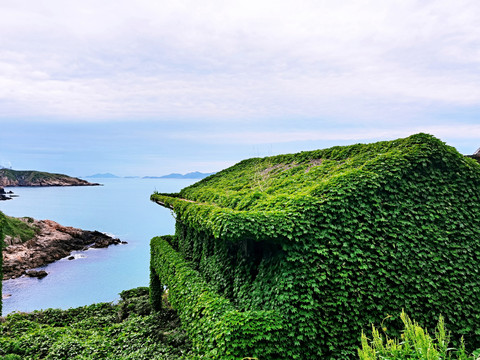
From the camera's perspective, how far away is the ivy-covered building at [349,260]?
625 centimetres

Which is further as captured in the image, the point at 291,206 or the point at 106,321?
the point at 106,321

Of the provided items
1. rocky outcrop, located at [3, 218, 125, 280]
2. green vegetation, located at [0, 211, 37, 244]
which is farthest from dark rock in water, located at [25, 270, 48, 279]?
green vegetation, located at [0, 211, 37, 244]

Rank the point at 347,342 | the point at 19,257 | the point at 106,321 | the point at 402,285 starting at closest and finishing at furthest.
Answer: the point at 347,342 → the point at 402,285 → the point at 106,321 → the point at 19,257

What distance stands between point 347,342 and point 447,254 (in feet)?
10.6

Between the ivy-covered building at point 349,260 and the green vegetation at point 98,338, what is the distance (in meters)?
2.82

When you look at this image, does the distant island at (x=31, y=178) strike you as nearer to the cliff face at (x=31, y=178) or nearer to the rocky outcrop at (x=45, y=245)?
the cliff face at (x=31, y=178)

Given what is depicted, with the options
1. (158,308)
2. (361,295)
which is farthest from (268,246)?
(158,308)

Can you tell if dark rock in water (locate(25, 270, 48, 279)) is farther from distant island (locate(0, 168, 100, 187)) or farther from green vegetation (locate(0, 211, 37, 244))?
distant island (locate(0, 168, 100, 187))

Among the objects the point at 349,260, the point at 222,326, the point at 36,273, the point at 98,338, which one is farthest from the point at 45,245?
the point at 349,260

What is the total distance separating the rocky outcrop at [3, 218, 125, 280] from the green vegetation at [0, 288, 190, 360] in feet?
47.1

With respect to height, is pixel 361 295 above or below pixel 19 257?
above

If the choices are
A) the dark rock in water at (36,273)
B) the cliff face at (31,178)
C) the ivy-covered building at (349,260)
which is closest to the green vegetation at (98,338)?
the ivy-covered building at (349,260)

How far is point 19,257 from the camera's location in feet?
93.6

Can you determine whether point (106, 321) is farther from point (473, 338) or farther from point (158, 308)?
point (473, 338)
